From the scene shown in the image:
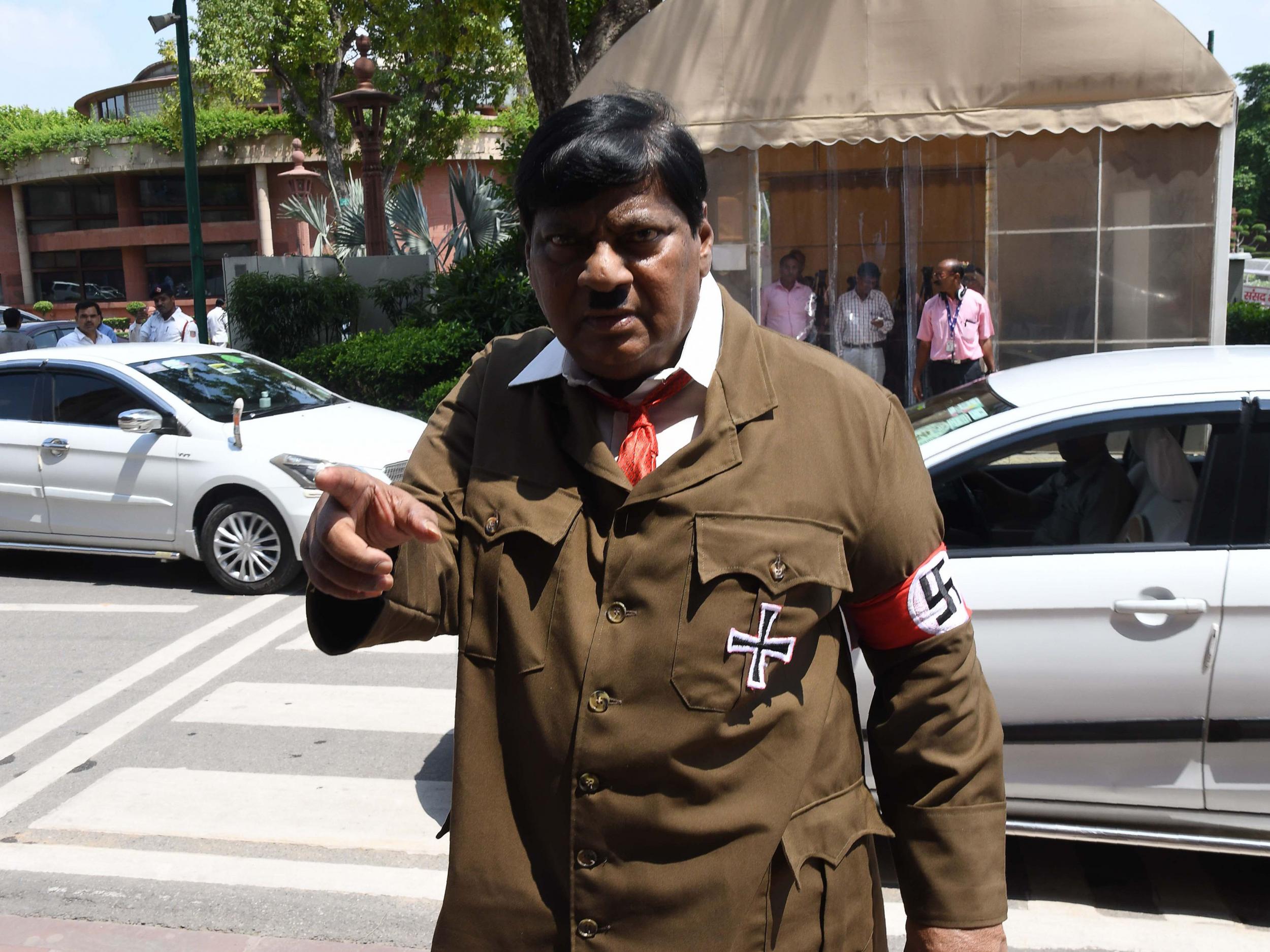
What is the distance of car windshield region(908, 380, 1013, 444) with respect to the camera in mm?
3896

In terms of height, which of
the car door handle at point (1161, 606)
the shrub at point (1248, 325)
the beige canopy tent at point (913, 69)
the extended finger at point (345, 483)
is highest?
the beige canopy tent at point (913, 69)

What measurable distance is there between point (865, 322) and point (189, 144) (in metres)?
9.32

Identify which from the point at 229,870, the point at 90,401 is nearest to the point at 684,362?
the point at 229,870

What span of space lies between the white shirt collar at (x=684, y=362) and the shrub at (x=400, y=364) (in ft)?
37.5

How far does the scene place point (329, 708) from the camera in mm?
5773

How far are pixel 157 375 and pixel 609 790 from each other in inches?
296

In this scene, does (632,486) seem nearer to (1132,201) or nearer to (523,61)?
(1132,201)

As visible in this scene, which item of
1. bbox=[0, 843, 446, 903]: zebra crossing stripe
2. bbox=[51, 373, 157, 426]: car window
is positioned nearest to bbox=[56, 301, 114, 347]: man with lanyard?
bbox=[51, 373, 157, 426]: car window

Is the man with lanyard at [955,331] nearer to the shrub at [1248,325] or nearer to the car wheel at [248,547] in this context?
the car wheel at [248,547]

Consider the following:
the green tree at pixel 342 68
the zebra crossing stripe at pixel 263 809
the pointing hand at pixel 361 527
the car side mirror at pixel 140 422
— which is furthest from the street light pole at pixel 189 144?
the pointing hand at pixel 361 527

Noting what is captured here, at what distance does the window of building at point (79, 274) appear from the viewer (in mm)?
42469

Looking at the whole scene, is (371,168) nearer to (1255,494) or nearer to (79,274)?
(1255,494)

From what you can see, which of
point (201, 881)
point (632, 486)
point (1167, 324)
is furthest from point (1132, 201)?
point (632, 486)

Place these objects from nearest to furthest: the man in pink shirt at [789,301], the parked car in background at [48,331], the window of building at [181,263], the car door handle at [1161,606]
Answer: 1. the car door handle at [1161,606]
2. the man in pink shirt at [789,301]
3. the parked car in background at [48,331]
4. the window of building at [181,263]
